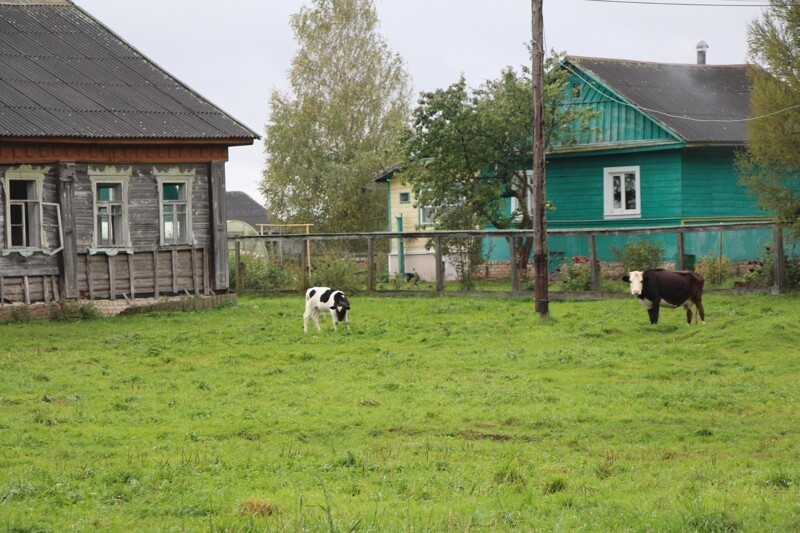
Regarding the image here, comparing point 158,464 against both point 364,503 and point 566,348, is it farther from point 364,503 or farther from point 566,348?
point 566,348

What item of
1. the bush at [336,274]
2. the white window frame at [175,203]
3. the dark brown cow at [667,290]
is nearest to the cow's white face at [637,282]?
the dark brown cow at [667,290]

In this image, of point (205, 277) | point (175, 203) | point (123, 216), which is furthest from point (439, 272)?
point (123, 216)

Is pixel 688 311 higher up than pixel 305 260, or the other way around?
pixel 305 260

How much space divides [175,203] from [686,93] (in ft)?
61.2

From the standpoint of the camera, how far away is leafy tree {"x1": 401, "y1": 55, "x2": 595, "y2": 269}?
33.3m

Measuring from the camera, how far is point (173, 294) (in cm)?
2655

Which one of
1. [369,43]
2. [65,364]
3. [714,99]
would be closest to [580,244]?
[714,99]

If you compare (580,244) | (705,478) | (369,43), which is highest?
(369,43)

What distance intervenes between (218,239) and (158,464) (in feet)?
57.7

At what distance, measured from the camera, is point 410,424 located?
12.7 m

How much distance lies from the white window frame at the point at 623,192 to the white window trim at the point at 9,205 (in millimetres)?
17450

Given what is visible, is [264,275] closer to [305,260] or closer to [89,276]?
[305,260]

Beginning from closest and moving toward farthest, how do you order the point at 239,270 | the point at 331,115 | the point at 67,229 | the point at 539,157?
the point at 539,157
the point at 67,229
the point at 239,270
the point at 331,115

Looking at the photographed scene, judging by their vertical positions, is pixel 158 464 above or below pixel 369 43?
below
